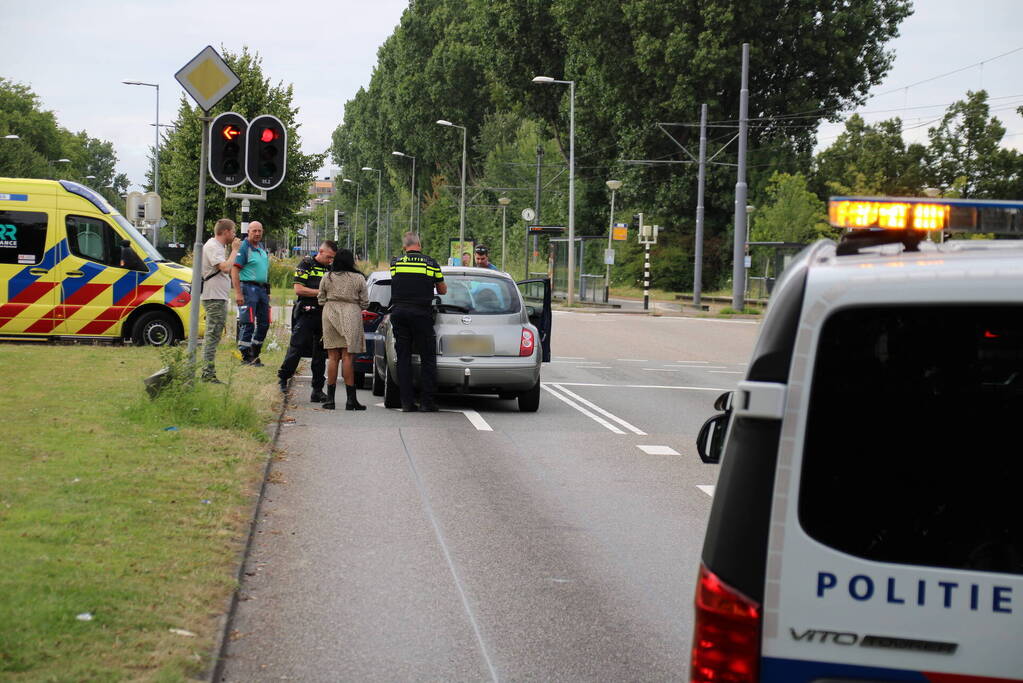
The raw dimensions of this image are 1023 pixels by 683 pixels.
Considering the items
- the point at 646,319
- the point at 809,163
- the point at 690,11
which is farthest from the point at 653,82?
the point at 646,319

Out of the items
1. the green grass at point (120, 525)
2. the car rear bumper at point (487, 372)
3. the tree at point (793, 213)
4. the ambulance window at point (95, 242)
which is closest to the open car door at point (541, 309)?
the car rear bumper at point (487, 372)

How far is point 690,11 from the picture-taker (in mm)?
54781

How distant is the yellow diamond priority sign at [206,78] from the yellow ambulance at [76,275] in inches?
359

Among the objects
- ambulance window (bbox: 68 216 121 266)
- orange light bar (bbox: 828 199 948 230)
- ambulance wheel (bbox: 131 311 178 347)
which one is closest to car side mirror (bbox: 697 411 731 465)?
orange light bar (bbox: 828 199 948 230)

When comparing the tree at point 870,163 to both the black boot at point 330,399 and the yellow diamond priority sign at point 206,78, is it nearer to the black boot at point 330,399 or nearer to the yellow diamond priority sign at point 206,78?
the black boot at point 330,399

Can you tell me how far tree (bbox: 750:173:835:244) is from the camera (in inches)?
2404

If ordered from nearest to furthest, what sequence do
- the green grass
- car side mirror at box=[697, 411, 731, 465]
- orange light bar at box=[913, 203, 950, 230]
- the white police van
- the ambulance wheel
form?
the white police van, orange light bar at box=[913, 203, 950, 230], car side mirror at box=[697, 411, 731, 465], the green grass, the ambulance wheel

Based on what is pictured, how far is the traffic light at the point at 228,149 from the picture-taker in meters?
13.7

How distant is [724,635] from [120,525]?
197 inches

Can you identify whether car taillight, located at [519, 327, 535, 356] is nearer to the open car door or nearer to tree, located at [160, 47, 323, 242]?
the open car door

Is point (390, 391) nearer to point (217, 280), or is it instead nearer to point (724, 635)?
point (217, 280)

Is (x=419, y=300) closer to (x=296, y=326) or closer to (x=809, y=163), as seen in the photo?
(x=296, y=326)

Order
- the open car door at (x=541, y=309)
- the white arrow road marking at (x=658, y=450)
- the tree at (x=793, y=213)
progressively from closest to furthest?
the white arrow road marking at (x=658, y=450) < the open car door at (x=541, y=309) < the tree at (x=793, y=213)

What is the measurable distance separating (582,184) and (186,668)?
65.0 meters
